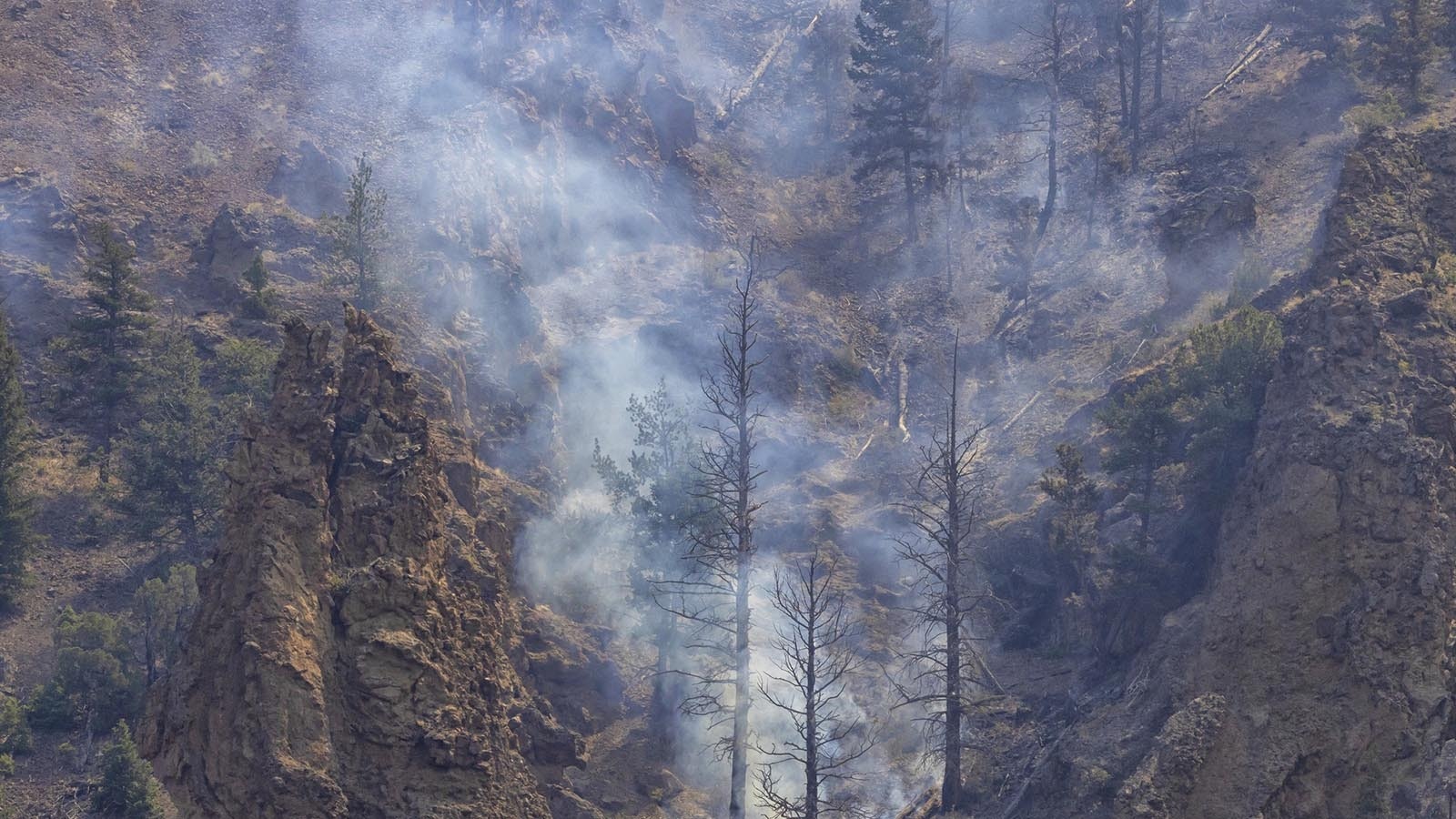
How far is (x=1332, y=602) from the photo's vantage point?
1966 cm

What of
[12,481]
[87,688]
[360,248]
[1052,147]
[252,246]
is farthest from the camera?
[1052,147]

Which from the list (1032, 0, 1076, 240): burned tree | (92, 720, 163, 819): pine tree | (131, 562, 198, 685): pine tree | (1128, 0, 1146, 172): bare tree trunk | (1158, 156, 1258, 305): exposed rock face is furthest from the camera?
(1128, 0, 1146, 172): bare tree trunk

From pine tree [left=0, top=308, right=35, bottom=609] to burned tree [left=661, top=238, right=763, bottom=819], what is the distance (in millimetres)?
13374

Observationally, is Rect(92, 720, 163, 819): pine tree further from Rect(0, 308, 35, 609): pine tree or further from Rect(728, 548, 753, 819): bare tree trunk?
Rect(728, 548, 753, 819): bare tree trunk

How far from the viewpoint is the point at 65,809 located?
22828mm

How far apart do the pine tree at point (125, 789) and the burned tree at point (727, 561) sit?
893 centimetres

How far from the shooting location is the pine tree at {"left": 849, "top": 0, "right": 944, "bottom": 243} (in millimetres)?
45125

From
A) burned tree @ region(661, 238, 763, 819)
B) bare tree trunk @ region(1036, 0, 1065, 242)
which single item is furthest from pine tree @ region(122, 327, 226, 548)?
bare tree trunk @ region(1036, 0, 1065, 242)

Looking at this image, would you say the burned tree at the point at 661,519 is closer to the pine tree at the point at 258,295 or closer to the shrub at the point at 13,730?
the pine tree at the point at 258,295

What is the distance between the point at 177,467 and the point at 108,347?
5037 mm

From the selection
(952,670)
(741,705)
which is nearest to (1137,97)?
(952,670)

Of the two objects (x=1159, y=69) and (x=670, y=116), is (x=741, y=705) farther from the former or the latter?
(x=1159, y=69)

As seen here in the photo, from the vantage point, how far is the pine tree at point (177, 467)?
28.1m

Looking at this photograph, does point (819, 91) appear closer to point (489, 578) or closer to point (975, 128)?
point (975, 128)
